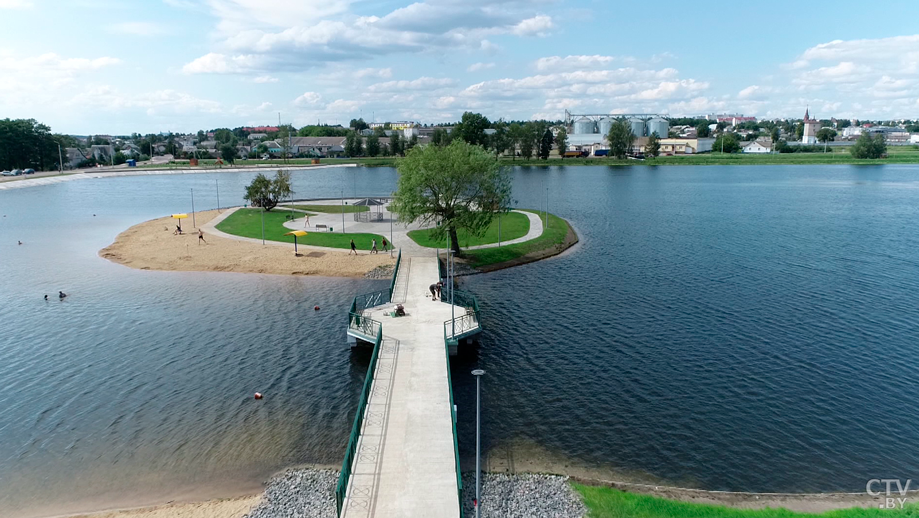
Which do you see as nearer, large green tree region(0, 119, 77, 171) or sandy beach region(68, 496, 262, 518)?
sandy beach region(68, 496, 262, 518)

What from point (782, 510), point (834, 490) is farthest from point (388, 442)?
point (834, 490)

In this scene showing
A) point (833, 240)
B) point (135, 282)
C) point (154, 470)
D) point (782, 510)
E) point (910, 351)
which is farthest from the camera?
point (833, 240)

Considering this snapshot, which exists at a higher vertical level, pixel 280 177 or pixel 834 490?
pixel 280 177

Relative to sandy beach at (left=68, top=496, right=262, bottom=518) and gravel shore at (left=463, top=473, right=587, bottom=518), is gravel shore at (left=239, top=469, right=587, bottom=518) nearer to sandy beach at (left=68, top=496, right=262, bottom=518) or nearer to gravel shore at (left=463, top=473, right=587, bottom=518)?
gravel shore at (left=463, top=473, right=587, bottom=518)

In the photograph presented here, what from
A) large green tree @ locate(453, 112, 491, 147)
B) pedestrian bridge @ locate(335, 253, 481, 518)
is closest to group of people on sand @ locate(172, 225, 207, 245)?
pedestrian bridge @ locate(335, 253, 481, 518)

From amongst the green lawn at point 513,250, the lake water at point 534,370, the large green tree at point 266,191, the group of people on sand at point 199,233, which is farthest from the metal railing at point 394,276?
the large green tree at point 266,191

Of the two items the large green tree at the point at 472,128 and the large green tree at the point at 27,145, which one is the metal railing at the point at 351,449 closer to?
the large green tree at the point at 472,128

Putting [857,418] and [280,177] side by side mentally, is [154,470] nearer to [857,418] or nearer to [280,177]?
[857,418]
